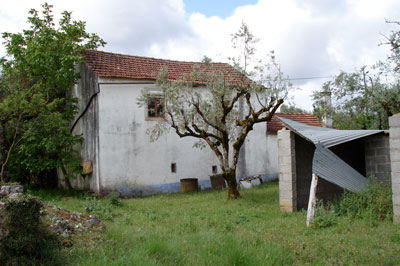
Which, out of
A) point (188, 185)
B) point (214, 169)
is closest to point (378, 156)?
point (188, 185)

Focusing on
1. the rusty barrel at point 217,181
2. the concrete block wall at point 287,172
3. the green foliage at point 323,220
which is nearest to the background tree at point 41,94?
the rusty barrel at point 217,181

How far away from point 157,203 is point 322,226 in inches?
234

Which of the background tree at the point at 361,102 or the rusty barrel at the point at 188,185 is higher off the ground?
the background tree at the point at 361,102

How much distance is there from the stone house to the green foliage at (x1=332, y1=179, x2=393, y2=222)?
24.6ft

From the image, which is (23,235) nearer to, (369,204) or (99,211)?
(99,211)

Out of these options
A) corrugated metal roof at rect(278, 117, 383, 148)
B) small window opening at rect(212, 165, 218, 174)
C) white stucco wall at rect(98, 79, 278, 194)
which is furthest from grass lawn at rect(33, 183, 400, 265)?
small window opening at rect(212, 165, 218, 174)

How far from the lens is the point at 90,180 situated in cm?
1467

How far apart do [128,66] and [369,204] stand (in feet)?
35.2

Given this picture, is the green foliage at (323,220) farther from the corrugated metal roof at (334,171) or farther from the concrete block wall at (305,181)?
the concrete block wall at (305,181)

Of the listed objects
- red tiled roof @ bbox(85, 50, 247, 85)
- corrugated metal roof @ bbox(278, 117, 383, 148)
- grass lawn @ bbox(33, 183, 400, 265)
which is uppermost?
red tiled roof @ bbox(85, 50, 247, 85)

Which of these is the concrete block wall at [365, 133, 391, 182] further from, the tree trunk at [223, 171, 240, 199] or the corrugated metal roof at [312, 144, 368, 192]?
the tree trunk at [223, 171, 240, 199]

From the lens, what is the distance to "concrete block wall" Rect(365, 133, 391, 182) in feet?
32.5

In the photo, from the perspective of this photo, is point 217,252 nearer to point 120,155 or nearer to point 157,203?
point 157,203

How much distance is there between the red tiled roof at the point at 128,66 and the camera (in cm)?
1445
